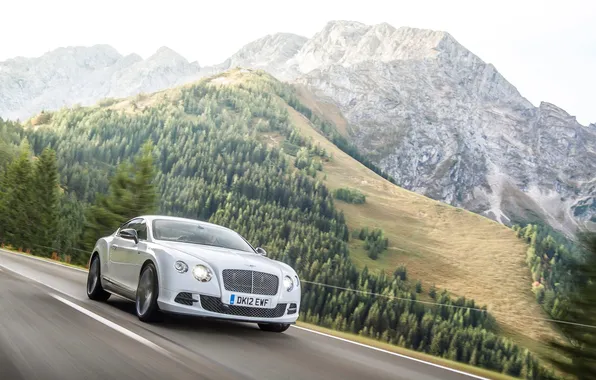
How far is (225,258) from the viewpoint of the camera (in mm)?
7770

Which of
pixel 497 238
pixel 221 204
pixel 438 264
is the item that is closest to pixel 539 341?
pixel 221 204

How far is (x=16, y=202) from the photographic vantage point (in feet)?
183

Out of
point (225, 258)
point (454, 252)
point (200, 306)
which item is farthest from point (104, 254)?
point (454, 252)

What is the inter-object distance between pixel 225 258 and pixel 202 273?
0.42 meters

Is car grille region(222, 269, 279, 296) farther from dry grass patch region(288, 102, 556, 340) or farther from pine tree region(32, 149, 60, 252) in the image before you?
dry grass patch region(288, 102, 556, 340)

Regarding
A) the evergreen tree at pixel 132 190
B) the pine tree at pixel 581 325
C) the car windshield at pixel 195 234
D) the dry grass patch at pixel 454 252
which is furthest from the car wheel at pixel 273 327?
the dry grass patch at pixel 454 252

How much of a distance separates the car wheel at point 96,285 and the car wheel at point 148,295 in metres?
2.24

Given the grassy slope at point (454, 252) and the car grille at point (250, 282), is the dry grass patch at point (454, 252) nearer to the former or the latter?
the grassy slope at point (454, 252)

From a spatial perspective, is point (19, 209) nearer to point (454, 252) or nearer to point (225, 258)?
point (225, 258)

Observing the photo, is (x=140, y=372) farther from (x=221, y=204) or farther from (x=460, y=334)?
(x=221, y=204)

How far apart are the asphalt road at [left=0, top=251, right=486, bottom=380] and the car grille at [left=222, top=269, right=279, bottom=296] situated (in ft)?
1.96

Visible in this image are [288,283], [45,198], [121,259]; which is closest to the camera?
[288,283]

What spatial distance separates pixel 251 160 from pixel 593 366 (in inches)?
7064

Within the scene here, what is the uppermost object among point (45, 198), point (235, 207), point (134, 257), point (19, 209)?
point (235, 207)
